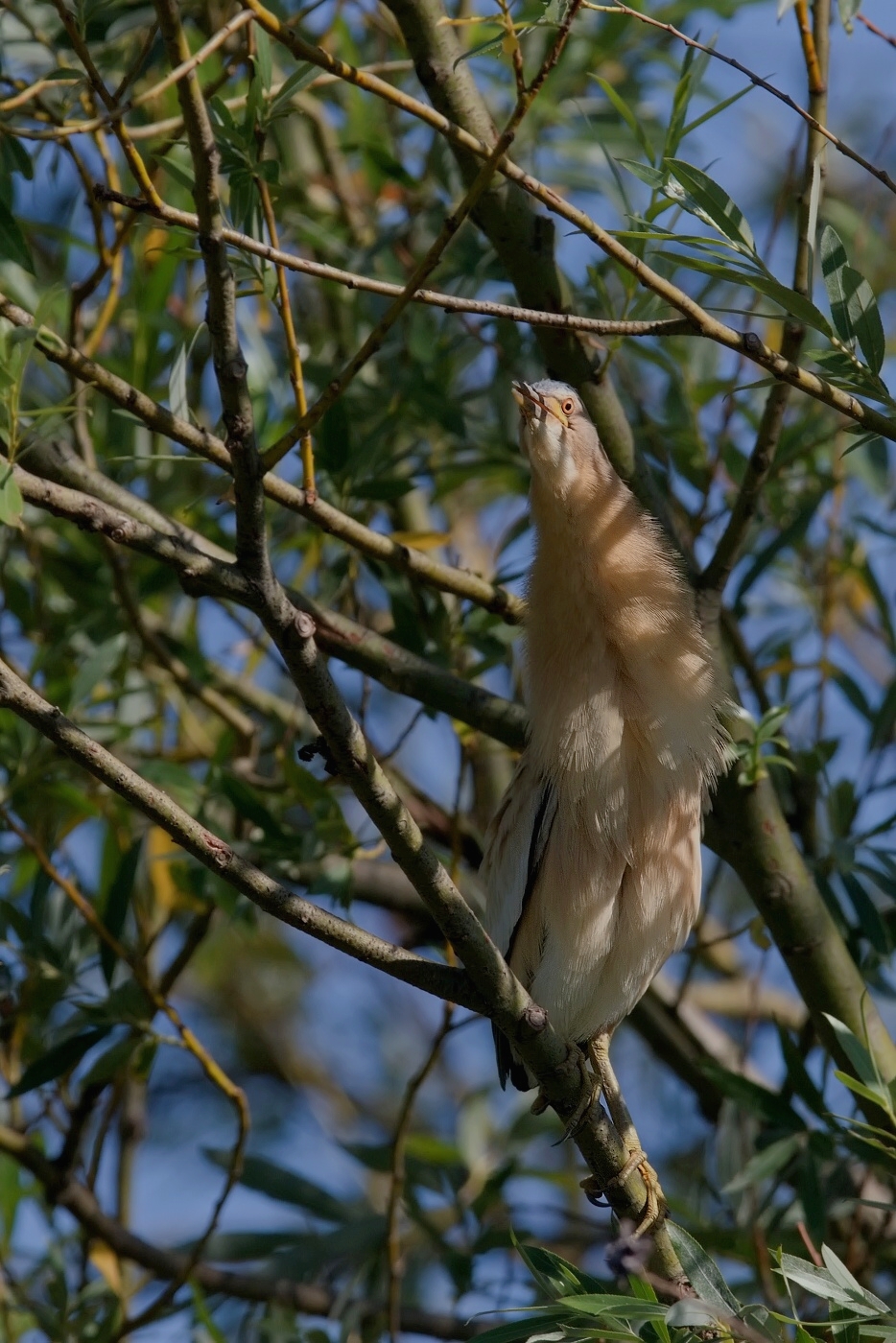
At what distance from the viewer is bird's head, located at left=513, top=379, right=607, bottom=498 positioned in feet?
10.6

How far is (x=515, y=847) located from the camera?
338 cm

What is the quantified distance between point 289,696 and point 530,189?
3408 millimetres

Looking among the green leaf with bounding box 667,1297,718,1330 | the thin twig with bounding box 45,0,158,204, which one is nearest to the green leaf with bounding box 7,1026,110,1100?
the green leaf with bounding box 667,1297,718,1330

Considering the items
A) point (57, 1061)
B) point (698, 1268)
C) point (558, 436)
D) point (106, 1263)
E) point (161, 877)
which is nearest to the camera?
point (698, 1268)

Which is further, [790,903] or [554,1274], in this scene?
[790,903]

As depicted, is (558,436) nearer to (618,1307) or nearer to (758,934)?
(758,934)

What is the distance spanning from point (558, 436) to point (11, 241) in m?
1.18

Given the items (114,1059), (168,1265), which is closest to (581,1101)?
(114,1059)

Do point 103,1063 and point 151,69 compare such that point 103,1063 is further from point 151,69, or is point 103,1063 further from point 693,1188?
point 151,69

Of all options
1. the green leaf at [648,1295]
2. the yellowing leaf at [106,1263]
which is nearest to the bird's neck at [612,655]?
A: the green leaf at [648,1295]

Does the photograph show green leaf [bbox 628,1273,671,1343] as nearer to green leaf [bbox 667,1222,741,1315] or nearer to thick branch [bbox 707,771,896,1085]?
green leaf [bbox 667,1222,741,1315]

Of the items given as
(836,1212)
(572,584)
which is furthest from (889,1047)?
(572,584)

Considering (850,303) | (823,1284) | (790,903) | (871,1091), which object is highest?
(850,303)

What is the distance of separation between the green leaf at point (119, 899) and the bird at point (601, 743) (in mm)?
878
